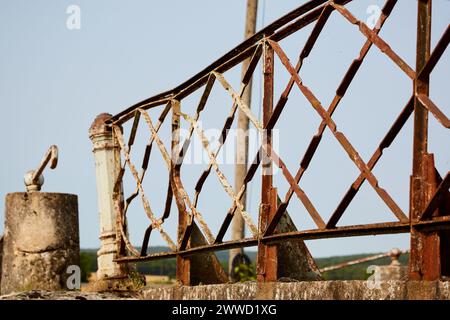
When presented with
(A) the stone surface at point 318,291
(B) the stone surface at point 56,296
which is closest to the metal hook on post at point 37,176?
(B) the stone surface at point 56,296

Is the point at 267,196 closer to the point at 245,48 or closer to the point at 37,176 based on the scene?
the point at 245,48

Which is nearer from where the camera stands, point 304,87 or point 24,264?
point 304,87

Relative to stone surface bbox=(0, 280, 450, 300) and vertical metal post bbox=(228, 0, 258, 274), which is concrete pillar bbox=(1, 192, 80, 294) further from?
vertical metal post bbox=(228, 0, 258, 274)

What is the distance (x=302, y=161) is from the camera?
5.08m

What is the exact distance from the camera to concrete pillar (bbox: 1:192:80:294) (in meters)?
8.45

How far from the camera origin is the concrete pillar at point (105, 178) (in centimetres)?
850

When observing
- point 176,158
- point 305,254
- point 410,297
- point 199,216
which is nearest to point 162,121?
point 176,158

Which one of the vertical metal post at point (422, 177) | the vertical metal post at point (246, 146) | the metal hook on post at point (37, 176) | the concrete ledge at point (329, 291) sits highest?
Answer: the vertical metal post at point (246, 146)

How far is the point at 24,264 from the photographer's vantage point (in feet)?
27.8

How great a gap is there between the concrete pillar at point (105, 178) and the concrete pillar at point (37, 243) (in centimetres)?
30

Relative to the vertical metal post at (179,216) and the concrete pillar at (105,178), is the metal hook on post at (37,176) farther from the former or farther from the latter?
the vertical metal post at (179,216)
